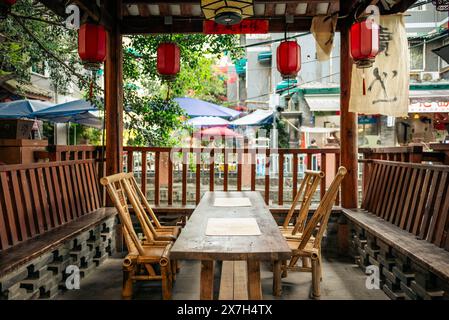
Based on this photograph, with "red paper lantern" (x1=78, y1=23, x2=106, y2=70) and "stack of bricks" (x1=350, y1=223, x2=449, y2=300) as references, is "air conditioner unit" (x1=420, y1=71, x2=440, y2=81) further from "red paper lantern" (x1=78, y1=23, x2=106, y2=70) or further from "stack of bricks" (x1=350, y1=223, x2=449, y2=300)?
"red paper lantern" (x1=78, y1=23, x2=106, y2=70)

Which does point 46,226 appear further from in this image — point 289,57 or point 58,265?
point 289,57

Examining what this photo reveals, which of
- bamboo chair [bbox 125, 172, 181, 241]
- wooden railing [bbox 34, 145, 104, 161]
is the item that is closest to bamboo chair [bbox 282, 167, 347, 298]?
bamboo chair [bbox 125, 172, 181, 241]

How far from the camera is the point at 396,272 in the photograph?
152 inches

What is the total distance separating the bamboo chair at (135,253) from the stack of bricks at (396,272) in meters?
2.17

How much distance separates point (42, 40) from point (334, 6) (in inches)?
262

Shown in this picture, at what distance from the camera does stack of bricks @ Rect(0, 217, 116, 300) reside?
10.5 feet

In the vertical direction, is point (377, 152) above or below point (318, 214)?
above

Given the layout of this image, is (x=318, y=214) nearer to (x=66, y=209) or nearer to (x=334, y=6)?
(x=66, y=209)

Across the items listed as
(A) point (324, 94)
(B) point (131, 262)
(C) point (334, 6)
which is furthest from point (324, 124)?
(B) point (131, 262)

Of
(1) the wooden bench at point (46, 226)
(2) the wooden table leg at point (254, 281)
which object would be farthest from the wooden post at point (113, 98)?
(2) the wooden table leg at point (254, 281)

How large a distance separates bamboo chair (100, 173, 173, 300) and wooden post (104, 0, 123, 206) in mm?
1802

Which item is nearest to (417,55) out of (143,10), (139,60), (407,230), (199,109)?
(199,109)

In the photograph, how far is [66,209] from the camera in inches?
185

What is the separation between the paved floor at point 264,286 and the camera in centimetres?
A: 411
